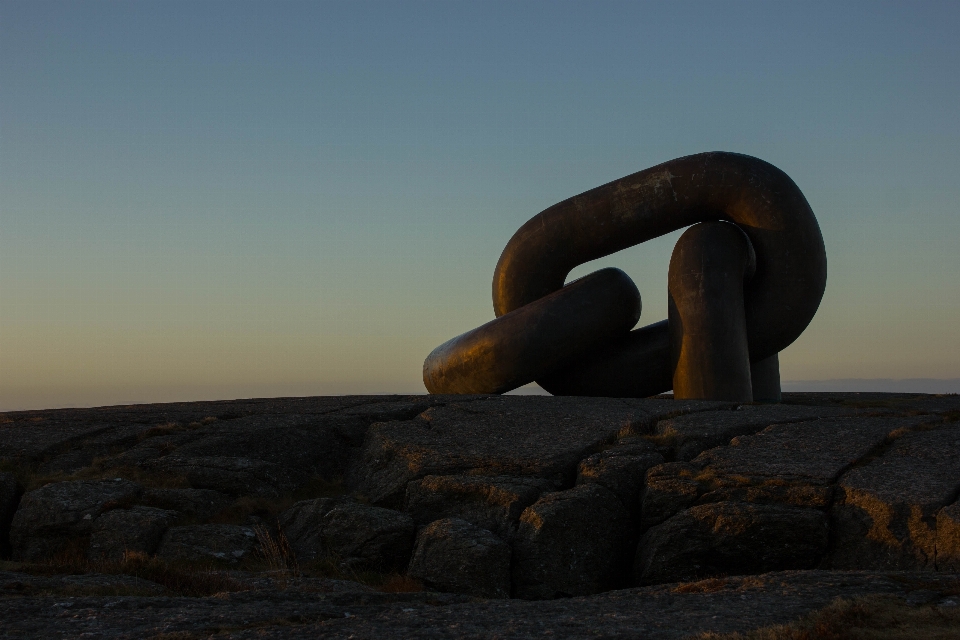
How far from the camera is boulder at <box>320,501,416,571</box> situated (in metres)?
7.55

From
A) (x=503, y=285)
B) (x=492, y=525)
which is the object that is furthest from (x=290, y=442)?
(x=503, y=285)

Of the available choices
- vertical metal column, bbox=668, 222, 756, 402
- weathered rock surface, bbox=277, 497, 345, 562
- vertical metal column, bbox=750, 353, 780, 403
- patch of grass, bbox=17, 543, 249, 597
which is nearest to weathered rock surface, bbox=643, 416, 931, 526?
weathered rock surface, bbox=277, 497, 345, 562

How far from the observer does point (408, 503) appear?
8.42m

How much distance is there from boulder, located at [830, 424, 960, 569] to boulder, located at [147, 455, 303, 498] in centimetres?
510

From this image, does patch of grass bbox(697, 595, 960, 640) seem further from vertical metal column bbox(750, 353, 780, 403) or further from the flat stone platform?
vertical metal column bbox(750, 353, 780, 403)

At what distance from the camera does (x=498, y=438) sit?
373 inches

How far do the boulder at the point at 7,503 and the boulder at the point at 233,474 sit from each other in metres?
1.19

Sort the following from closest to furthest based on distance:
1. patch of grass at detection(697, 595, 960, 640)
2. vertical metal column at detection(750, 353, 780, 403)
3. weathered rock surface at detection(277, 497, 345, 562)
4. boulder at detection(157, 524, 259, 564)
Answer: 1. patch of grass at detection(697, 595, 960, 640)
2. boulder at detection(157, 524, 259, 564)
3. weathered rock surface at detection(277, 497, 345, 562)
4. vertical metal column at detection(750, 353, 780, 403)

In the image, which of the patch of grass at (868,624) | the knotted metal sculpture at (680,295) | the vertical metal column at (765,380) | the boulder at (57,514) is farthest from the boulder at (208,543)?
the vertical metal column at (765,380)

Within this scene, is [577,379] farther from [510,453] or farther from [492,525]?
[492,525]

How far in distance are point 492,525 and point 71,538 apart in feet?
11.5

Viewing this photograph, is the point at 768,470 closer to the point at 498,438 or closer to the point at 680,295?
the point at 498,438

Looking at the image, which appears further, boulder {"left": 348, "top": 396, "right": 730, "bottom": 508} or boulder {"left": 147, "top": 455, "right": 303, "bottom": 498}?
boulder {"left": 147, "top": 455, "right": 303, "bottom": 498}

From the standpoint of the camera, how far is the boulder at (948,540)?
21.7 feet
